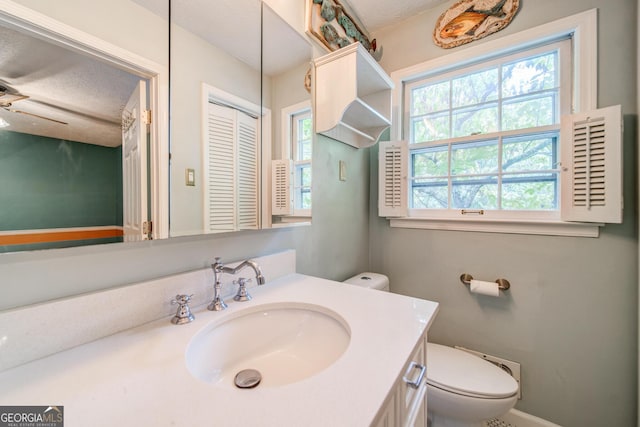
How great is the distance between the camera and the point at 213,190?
2.71ft

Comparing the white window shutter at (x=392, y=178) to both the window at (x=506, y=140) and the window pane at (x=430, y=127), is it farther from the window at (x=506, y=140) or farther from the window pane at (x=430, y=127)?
the window pane at (x=430, y=127)

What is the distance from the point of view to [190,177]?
753mm

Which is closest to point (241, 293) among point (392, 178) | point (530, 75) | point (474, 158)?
point (392, 178)

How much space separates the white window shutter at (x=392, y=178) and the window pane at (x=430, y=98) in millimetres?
285

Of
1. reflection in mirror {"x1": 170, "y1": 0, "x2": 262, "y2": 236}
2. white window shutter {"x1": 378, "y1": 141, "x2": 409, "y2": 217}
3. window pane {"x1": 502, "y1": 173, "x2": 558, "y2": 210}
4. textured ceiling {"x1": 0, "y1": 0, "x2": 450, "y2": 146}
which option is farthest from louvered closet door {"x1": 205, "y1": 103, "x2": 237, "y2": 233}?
window pane {"x1": 502, "y1": 173, "x2": 558, "y2": 210}

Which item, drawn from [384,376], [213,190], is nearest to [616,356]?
[384,376]

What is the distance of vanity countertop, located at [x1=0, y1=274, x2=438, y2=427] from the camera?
359mm

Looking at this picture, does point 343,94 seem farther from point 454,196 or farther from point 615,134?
point 615,134

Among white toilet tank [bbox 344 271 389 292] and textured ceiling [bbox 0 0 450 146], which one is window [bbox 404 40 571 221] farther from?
textured ceiling [bbox 0 0 450 146]

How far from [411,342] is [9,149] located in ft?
3.05

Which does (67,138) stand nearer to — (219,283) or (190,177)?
(190,177)

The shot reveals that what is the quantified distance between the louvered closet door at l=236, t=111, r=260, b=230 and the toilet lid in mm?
1064

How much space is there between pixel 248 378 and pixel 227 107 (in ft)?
2.84

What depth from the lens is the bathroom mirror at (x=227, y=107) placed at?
0.73 metres
